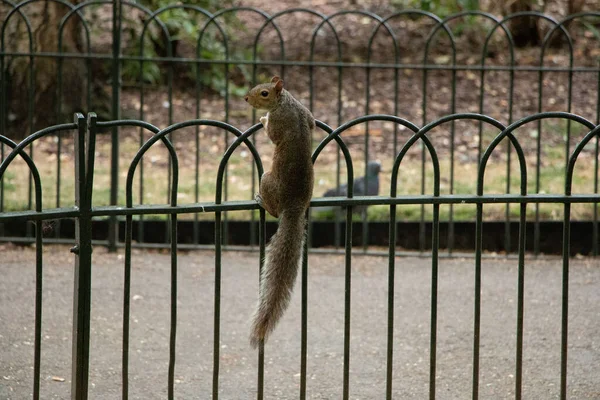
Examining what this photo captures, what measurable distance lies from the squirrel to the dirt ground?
136 cm

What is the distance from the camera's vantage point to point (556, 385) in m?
4.64

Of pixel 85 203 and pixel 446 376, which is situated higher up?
pixel 85 203

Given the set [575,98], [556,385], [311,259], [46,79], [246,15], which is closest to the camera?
[556,385]

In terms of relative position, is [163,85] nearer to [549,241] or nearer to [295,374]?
[549,241]

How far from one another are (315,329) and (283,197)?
85.4 inches

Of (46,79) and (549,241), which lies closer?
(549,241)

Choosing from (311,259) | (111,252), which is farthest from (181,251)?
(311,259)

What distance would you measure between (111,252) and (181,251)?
1.71 feet

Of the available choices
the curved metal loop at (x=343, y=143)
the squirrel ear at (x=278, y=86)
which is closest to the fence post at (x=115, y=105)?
the squirrel ear at (x=278, y=86)

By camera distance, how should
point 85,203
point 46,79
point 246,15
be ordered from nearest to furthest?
1. point 85,203
2. point 46,79
3. point 246,15

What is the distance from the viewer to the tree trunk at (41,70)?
9398mm

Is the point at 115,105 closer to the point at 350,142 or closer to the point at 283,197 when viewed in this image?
the point at 350,142

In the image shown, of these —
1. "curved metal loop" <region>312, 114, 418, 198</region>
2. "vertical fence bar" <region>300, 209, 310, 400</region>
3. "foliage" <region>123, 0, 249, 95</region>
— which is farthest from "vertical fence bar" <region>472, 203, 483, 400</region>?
"foliage" <region>123, 0, 249, 95</region>

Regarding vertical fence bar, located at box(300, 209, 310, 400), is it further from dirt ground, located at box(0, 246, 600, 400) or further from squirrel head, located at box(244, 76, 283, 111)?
dirt ground, located at box(0, 246, 600, 400)
